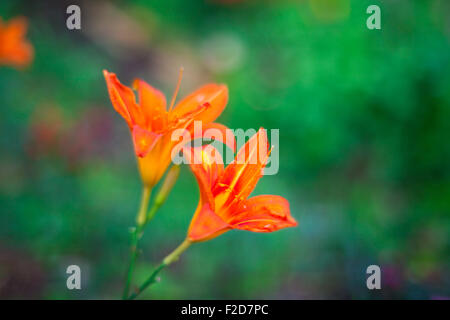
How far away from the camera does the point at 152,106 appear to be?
1866mm

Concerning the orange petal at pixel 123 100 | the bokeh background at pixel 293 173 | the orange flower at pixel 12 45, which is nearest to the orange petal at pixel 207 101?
the orange petal at pixel 123 100

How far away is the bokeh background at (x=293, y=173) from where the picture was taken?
3.19 meters

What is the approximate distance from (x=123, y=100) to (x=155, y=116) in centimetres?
21

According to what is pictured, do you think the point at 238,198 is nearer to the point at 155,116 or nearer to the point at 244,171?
the point at 244,171

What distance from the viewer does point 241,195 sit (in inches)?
65.4

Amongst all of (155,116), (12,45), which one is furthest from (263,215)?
(12,45)

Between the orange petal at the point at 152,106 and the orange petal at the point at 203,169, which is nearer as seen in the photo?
the orange petal at the point at 203,169

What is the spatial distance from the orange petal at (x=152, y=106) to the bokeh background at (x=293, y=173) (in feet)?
4.61

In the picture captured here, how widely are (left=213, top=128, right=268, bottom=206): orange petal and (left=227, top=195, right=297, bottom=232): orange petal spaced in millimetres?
49

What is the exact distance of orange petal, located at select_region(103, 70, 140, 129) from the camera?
5.49ft

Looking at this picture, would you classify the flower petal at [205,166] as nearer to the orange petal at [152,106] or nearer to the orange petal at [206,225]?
the orange petal at [206,225]

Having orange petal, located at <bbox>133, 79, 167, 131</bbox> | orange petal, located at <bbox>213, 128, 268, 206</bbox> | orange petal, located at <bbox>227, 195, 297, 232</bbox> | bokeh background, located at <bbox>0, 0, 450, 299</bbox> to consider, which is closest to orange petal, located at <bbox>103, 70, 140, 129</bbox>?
orange petal, located at <bbox>133, 79, 167, 131</bbox>

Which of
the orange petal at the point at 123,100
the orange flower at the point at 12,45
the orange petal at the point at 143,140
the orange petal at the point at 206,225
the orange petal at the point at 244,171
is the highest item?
the orange flower at the point at 12,45
